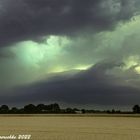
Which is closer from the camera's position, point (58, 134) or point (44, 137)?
point (44, 137)

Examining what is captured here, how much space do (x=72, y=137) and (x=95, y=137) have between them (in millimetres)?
1961

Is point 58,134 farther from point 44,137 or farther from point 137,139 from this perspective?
point 137,139

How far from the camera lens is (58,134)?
39625 mm

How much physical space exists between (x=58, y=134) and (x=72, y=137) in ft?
7.49

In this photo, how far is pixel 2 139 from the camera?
116 ft

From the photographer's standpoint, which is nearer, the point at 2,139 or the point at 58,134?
the point at 2,139

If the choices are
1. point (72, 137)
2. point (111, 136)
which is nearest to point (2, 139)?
point (72, 137)

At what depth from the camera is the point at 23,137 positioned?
119 ft

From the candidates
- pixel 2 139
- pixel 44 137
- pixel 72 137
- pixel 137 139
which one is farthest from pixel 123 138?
pixel 2 139

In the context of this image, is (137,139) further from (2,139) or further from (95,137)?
(2,139)

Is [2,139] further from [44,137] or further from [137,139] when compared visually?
[137,139]

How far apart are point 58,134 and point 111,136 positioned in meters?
4.60

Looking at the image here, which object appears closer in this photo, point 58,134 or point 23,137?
point 23,137

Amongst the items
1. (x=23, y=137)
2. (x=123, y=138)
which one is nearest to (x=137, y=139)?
(x=123, y=138)
